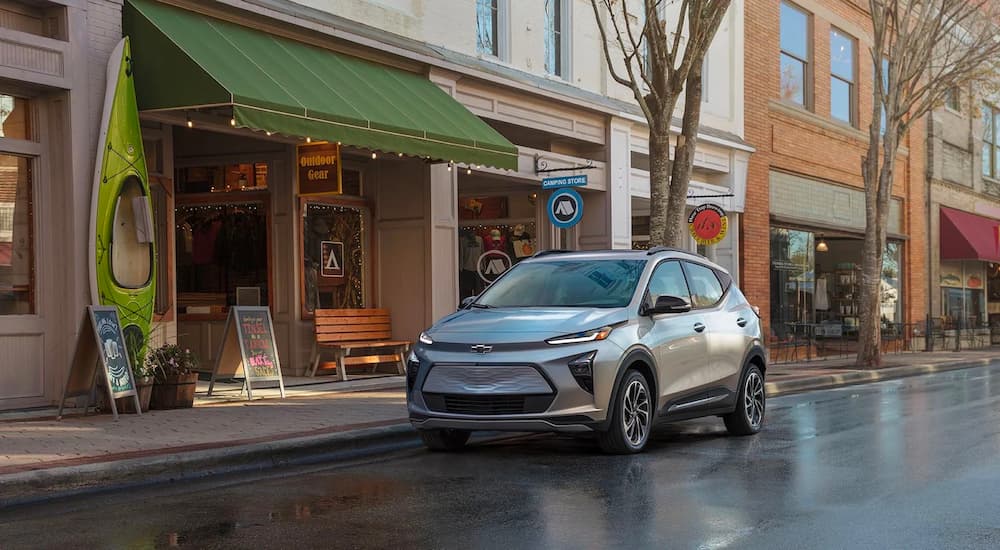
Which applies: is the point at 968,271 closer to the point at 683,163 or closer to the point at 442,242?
the point at 683,163

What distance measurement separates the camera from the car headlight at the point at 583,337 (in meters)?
9.09

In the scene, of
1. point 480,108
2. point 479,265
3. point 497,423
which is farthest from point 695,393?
point 479,265

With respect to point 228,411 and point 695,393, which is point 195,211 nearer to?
point 228,411

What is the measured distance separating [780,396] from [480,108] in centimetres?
622

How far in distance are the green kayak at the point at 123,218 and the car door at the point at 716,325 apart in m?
5.61

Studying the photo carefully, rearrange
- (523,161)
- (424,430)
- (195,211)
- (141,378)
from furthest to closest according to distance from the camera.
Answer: (523,161) < (195,211) < (141,378) < (424,430)

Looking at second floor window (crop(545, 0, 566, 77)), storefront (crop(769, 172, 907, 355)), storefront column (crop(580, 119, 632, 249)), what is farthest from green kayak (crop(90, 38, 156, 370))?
storefront (crop(769, 172, 907, 355))

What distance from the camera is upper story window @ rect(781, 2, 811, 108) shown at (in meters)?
27.8

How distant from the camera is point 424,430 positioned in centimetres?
962

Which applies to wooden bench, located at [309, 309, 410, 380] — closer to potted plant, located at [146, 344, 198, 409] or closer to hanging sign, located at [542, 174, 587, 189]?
hanging sign, located at [542, 174, 587, 189]

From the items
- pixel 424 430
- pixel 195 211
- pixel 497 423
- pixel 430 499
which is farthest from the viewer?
pixel 195 211

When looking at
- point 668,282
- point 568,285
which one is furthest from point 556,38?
point 568,285

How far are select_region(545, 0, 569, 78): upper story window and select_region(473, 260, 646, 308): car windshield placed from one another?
32.5 feet

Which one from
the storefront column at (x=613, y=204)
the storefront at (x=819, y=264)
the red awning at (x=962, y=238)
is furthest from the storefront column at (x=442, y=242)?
the red awning at (x=962, y=238)
